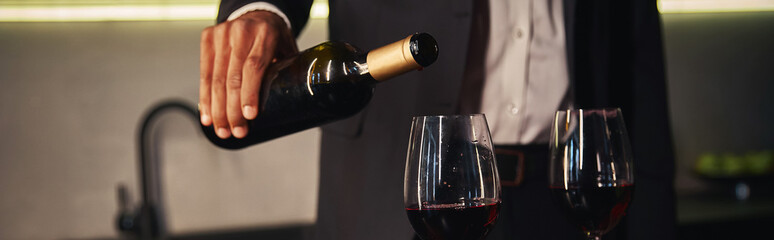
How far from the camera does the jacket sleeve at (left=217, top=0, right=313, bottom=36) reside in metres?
0.88

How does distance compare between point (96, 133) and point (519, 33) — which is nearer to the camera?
point (519, 33)

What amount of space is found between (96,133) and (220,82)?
6.00 feet

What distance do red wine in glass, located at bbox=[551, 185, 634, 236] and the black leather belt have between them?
254 mm

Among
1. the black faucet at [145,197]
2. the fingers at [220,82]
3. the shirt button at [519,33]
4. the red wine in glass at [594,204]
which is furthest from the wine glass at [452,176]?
the black faucet at [145,197]

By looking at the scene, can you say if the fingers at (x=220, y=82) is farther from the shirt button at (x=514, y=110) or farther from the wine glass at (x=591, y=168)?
the shirt button at (x=514, y=110)

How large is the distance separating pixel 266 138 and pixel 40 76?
186 centimetres

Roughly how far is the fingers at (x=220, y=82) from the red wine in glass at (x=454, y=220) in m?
0.24

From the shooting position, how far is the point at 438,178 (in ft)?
1.98

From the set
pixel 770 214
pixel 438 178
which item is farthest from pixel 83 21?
pixel 770 214

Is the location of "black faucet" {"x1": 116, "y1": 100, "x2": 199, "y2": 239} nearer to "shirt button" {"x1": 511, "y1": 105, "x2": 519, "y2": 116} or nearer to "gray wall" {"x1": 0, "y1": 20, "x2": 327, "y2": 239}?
"gray wall" {"x1": 0, "y1": 20, "x2": 327, "y2": 239}

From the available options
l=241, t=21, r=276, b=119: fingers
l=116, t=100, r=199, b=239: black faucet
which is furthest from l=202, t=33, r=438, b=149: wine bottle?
l=116, t=100, r=199, b=239: black faucet

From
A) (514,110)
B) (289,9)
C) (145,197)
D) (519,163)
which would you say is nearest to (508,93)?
(514,110)

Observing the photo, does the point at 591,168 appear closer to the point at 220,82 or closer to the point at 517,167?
the point at 517,167

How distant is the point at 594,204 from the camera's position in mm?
683
